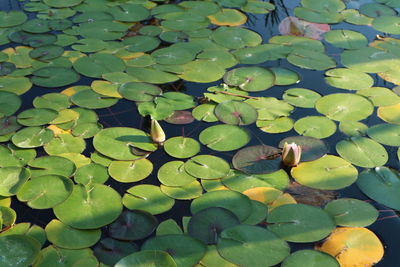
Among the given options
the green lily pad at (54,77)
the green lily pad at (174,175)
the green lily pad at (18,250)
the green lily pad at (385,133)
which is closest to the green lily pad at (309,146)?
the green lily pad at (385,133)

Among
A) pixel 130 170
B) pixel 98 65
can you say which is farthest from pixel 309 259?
pixel 98 65

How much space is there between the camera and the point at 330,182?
111 inches

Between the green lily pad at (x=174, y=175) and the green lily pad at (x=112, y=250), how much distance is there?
1.53 feet

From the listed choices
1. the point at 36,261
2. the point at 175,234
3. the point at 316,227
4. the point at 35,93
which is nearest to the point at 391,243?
the point at 316,227

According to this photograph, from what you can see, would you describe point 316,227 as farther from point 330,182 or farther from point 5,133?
point 5,133

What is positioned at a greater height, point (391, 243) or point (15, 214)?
point (391, 243)

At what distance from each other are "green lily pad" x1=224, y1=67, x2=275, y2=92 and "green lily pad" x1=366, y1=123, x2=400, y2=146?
819 millimetres

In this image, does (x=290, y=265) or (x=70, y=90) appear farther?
(x=70, y=90)

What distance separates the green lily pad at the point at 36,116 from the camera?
3.24 m

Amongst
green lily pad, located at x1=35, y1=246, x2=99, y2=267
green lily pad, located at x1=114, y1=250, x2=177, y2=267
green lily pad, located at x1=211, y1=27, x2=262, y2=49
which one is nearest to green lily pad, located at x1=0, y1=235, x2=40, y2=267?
Result: green lily pad, located at x1=35, y1=246, x2=99, y2=267

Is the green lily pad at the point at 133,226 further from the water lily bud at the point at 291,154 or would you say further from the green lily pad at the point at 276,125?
the green lily pad at the point at 276,125

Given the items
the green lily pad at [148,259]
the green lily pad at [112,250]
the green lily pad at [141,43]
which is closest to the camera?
the green lily pad at [148,259]

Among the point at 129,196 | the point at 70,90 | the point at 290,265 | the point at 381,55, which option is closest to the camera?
the point at 290,265

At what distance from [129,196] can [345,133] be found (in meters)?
1.47
